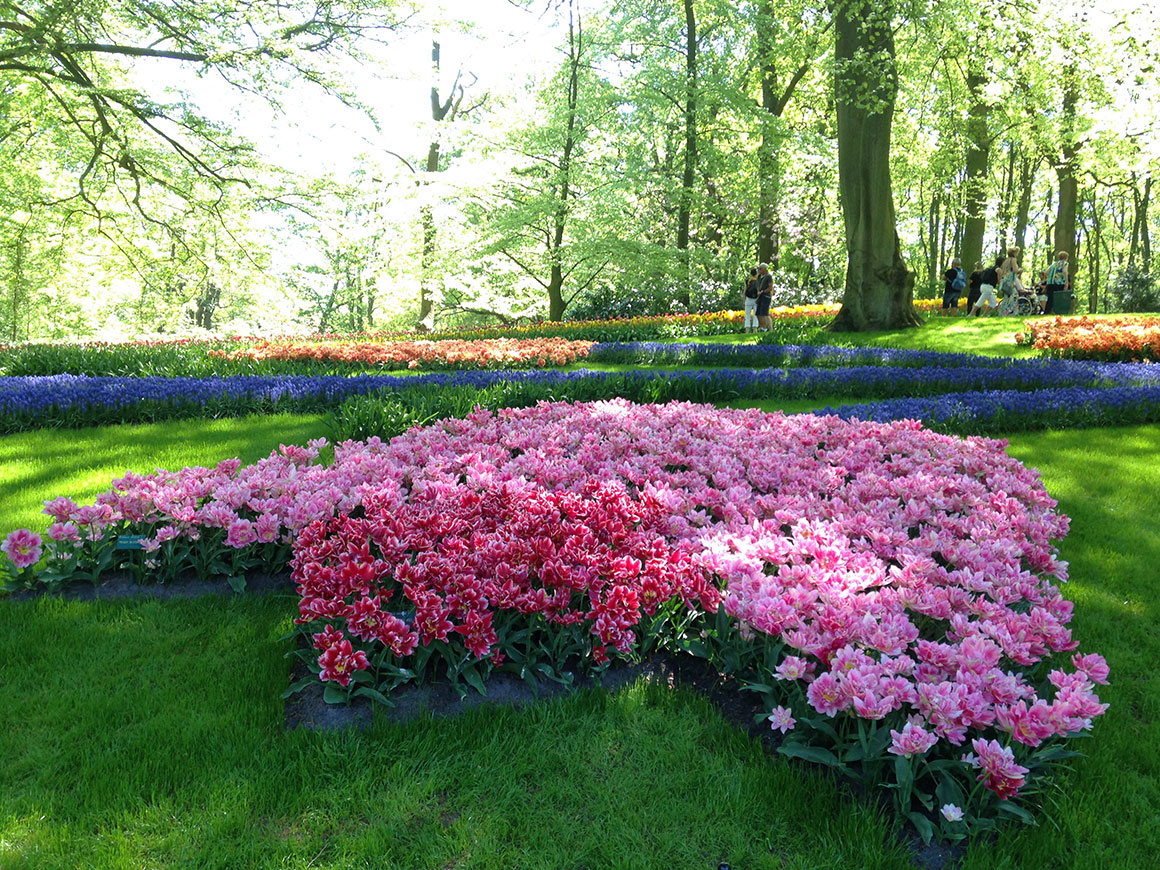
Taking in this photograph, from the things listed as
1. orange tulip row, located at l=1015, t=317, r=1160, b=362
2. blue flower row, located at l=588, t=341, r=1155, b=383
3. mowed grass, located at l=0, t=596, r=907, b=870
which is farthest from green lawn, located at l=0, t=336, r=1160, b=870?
orange tulip row, located at l=1015, t=317, r=1160, b=362

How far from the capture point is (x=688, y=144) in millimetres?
21531

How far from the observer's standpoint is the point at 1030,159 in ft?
104

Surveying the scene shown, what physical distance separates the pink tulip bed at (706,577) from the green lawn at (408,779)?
190 millimetres

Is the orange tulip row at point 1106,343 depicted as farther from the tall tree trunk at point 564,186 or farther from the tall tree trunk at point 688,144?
the tall tree trunk at point 564,186

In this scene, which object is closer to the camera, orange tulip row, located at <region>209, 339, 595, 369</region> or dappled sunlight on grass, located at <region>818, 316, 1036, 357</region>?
orange tulip row, located at <region>209, 339, 595, 369</region>

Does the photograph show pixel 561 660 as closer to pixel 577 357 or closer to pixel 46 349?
pixel 577 357

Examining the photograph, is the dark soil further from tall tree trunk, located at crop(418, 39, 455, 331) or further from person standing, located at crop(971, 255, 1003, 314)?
tall tree trunk, located at crop(418, 39, 455, 331)

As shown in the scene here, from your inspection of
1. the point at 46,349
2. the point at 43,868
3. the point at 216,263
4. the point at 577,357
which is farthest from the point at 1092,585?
the point at 216,263

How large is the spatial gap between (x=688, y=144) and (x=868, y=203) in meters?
8.54

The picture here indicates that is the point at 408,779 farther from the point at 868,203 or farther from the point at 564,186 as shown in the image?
the point at 564,186

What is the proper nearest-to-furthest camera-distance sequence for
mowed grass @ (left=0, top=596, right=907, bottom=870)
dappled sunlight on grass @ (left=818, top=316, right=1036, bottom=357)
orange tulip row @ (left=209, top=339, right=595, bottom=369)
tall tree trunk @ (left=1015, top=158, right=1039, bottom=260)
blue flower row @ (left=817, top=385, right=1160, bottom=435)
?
mowed grass @ (left=0, top=596, right=907, bottom=870), blue flower row @ (left=817, top=385, right=1160, bottom=435), orange tulip row @ (left=209, top=339, right=595, bottom=369), dappled sunlight on grass @ (left=818, top=316, right=1036, bottom=357), tall tree trunk @ (left=1015, top=158, right=1039, bottom=260)

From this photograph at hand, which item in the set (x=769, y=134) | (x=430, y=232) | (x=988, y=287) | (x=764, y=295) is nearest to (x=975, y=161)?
(x=769, y=134)

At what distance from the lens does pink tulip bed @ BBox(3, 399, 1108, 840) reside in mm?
2334

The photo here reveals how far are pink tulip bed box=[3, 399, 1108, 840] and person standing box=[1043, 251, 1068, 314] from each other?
18015 millimetres
